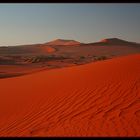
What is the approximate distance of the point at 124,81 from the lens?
8695 millimetres

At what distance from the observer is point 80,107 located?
285 inches

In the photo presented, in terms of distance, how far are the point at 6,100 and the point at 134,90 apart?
4746mm

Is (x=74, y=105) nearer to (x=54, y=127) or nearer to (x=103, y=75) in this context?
(x=54, y=127)

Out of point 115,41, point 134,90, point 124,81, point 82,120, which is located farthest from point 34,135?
point 115,41

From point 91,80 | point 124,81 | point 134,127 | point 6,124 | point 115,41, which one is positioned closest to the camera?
point 134,127

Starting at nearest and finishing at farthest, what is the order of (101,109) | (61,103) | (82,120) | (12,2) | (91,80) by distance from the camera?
(12,2) < (82,120) < (101,109) < (61,103) < (91,80)

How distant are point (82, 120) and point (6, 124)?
2236 mm

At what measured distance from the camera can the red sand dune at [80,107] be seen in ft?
19.1

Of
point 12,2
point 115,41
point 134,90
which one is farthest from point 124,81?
point 115,41

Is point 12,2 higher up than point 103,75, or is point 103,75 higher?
point 12,2

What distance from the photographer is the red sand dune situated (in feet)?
19.1

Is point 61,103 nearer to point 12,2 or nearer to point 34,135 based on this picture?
point 34,135

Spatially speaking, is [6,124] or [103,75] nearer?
[6,124]

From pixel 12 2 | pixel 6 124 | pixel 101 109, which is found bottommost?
pixel 6 124
